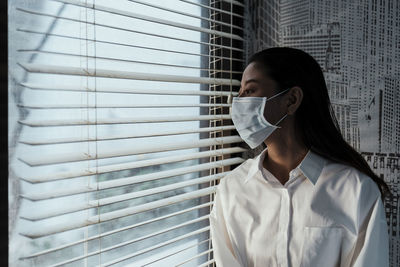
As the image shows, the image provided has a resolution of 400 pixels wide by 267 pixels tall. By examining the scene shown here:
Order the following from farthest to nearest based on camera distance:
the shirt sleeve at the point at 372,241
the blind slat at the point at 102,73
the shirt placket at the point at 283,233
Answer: the shirt placket at the point at 283,233, the shirt sleeve at the point at 372,241, the blind slat at the point at 102,73

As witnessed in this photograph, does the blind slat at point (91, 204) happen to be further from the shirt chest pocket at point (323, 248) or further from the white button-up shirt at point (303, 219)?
the shirt chest pocket at point (323, 248)

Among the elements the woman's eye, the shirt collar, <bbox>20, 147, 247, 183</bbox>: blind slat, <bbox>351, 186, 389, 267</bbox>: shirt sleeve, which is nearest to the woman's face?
the woman's eye

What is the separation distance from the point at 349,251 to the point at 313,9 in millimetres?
983

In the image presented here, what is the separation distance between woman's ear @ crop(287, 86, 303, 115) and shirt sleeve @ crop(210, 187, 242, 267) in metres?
0.40

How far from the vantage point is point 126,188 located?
49.1 inches

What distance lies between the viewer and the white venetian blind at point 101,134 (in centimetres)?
96

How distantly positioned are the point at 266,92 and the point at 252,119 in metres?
0.10

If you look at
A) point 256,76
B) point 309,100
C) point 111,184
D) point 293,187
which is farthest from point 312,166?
point 111,184

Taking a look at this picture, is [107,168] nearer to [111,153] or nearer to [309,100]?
[111,153]

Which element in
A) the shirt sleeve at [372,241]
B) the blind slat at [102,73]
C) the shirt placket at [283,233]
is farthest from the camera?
the shirt placket at [283,233]

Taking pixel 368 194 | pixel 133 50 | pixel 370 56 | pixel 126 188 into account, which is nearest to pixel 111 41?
pixel 133 50

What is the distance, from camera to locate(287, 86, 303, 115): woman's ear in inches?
51.5

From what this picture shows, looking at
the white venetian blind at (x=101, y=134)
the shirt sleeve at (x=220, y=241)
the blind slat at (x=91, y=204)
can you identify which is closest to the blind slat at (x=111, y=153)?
the white venetian blind at (x=101, y=134)

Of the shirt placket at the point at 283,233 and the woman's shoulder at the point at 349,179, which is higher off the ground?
the woman's shoulder at the point at 349,179
